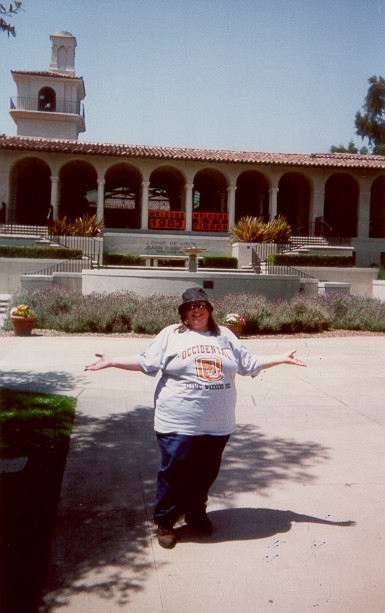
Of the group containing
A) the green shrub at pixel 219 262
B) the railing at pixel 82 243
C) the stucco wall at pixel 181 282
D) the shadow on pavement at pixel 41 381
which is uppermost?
the railing at pixel 82 243

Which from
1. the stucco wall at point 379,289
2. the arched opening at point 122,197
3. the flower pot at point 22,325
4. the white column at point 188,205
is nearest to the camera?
the flower pot at point 22,325

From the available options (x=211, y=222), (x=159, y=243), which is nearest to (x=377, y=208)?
(x=211, y=222)

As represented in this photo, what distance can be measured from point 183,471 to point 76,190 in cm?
3401

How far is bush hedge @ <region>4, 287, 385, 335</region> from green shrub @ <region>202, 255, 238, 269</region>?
30.5 feet

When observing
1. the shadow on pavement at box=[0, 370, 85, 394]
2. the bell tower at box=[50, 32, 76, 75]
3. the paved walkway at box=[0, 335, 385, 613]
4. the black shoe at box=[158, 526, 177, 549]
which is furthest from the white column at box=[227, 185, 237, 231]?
the black shoe at box=[158, 526, 177, 549]

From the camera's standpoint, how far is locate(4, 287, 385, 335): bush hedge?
52.1 feet

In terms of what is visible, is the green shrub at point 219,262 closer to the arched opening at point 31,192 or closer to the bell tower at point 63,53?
the arched opening at point 31,192

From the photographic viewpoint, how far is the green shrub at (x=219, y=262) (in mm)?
27344

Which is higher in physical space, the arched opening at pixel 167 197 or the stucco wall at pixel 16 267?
the arched opening at pixel 167 197

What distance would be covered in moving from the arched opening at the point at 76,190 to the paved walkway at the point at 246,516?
28151mm

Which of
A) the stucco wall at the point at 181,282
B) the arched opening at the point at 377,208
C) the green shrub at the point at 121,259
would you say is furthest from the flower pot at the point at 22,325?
the arched opening at the point at 377,208

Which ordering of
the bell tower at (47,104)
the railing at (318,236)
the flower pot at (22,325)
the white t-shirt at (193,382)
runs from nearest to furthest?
1. the white t-shirt at (193,382)
2. the flower pot at (22,325)
3. the railing at (318,236)
4. the bell tower at (47,104)

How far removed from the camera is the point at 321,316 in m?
16.7

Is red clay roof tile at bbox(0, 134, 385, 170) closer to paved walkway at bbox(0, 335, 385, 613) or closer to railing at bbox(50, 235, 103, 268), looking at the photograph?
railing at bbox(50, 235, 103, 268)
